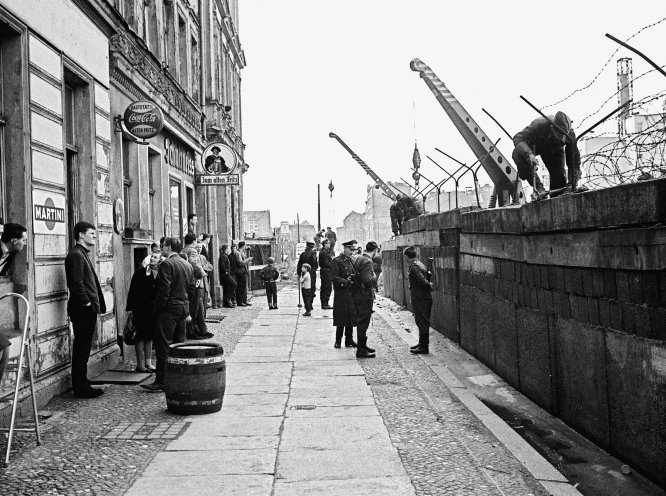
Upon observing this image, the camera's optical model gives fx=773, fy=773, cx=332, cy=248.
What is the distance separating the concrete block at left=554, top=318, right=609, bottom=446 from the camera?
22.0ft

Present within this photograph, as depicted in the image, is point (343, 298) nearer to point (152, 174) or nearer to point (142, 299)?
point (142, 299)

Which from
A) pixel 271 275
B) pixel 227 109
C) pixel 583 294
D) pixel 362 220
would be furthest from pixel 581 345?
pixel 362 220

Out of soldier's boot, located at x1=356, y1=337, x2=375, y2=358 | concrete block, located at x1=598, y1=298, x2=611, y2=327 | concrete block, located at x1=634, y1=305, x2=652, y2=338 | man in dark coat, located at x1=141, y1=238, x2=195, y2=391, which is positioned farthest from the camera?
soldier's boot, located at x1=356, y1=337, x2=375, y2=358

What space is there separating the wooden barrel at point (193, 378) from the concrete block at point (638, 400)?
12.1 feet

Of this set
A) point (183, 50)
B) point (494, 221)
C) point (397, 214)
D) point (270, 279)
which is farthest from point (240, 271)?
point (494, 221)

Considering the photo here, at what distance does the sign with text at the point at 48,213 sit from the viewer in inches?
323

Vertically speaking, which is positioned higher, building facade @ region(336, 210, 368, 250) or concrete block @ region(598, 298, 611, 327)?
building facade @ region(336, 210, 368, 250)

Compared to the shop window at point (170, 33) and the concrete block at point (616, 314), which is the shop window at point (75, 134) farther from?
the shop window at point (170, 33)

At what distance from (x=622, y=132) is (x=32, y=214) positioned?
231 inches

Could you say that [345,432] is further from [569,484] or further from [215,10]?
[215,10]

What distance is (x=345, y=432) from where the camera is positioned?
6.95 metres

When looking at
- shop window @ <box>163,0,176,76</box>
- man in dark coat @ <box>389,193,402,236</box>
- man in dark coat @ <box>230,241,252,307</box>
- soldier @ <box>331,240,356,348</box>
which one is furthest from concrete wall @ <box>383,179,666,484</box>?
man in dark coat @ <box>389,193,402,236</box>

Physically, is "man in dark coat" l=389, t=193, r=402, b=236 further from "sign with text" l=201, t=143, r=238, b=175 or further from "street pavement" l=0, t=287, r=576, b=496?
"street pavement" l=0, t=287, r=576, b=496

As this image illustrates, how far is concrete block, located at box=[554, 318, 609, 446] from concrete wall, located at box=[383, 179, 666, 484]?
0.03 feet
